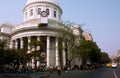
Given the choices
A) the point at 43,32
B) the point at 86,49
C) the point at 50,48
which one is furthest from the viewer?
the point at 50,48

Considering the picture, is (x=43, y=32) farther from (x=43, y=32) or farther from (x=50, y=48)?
(x=50, y=48)

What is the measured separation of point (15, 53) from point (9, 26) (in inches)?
1148

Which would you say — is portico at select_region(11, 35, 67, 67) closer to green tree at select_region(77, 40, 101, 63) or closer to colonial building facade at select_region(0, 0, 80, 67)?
colonial building facade at select_region(0, 0, 80, 67)

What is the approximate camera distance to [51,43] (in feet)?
228

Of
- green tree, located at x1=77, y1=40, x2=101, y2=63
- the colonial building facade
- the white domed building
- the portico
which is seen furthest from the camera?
the portico

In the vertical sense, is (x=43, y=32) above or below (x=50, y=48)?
above

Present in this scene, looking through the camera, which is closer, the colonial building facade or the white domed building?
the colonial building facade

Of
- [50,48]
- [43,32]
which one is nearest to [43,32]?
[43,32]

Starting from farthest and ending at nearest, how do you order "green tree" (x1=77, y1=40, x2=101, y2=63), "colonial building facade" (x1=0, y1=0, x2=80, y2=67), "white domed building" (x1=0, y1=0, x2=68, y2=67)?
1. "white domed building" (x1=0, y1=0, x2=68, y2=67)
2. "colonial building facade" (x1=0, y1=0, x2=80, y2=67)
3. "green tree" (x1=77, y1=40, x2=101, y2=63)

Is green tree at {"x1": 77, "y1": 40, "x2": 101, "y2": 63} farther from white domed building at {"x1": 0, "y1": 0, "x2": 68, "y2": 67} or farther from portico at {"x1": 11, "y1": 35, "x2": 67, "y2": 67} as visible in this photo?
portico at {"x1": 11, "y1": 35, "x2": 67, "y2": 67}

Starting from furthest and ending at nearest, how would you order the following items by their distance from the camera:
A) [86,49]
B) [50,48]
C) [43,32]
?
1. [50,48]
2. [86,49]
3. [43,32]

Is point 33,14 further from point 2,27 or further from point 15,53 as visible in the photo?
point 15,53

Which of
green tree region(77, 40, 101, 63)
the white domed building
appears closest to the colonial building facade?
the white domed building

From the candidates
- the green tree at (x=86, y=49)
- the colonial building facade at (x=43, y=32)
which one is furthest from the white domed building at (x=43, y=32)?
the green tree at (x=86, y=49)
